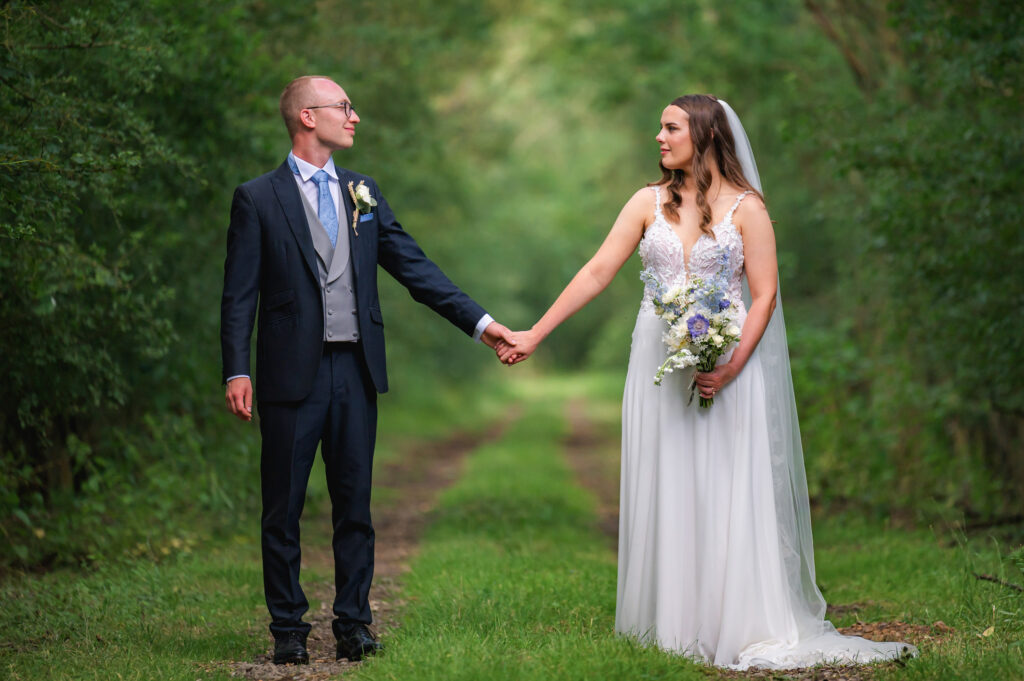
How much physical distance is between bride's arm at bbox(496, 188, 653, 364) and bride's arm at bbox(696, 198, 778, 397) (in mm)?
462

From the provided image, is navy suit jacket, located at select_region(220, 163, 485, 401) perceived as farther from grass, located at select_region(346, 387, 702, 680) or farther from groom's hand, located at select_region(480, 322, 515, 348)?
grass, located at select_region(346, 387, 702, 680)

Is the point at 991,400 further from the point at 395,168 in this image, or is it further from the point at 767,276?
the point at 395,168

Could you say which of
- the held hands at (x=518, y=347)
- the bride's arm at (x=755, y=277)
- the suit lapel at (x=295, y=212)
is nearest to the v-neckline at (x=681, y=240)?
the bride's arm at (x=755, y=277)

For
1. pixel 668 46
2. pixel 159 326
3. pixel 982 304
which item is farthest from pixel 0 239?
pixel 668 46

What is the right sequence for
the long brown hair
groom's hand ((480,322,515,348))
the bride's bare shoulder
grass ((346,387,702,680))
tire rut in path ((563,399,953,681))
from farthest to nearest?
Result: groom's hand ((480,322,515,348)) → the bride's bare shoulder → the long brown hair → tire rut in path ((563,399,953,681)) → grass ((346,387,702,680))

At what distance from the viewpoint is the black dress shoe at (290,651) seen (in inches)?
190

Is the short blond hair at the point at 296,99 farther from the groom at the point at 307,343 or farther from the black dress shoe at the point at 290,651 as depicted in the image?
the black dress shoe at the point at 290,651

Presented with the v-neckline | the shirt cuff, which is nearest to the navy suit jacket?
the shirt cuff

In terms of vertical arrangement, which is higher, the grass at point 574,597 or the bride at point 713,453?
the bride at point 713,453

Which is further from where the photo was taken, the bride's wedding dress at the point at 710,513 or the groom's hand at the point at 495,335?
the groom's hand at the point at 495,335

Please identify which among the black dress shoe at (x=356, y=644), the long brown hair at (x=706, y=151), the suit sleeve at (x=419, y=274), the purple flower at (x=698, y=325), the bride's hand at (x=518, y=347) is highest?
the long brown hair at (x=706, y=151)

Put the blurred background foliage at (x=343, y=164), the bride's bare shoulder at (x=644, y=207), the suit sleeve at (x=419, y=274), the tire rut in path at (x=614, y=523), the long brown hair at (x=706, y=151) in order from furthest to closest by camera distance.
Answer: the blurred background foliage at (x=343, y=164) < the suit sleeve at (x=419, y=274) < the bride's bare shoulder at (x=644, y=207) < the long brown hair at (x=706, y=151) < the tire rut in path at (x=614, y=523)

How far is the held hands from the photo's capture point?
552 cm

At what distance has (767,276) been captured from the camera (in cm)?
501
